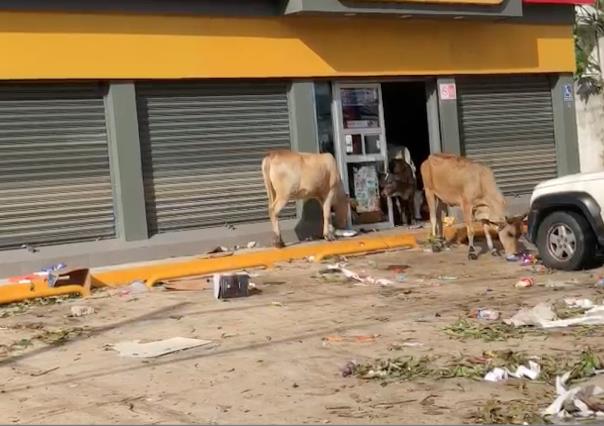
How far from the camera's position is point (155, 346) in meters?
8.56

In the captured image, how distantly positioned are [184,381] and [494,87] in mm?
12872

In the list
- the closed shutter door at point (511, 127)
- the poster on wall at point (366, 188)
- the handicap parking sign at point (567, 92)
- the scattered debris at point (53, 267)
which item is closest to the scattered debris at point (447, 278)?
the poster on wall at point (366, 188)

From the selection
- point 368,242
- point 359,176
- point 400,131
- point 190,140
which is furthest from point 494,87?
point 190,140

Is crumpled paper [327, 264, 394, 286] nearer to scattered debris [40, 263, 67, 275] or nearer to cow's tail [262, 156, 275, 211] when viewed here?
cow's tail [262, 156, 275, 211]

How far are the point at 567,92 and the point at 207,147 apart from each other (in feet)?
27.4

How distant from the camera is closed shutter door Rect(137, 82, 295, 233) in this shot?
14719mm

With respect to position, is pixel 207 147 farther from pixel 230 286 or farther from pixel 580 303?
pixel 580 303

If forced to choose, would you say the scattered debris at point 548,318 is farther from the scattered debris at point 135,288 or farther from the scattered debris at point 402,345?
the scattered debris at point 135,288

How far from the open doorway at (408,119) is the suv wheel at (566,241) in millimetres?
6020

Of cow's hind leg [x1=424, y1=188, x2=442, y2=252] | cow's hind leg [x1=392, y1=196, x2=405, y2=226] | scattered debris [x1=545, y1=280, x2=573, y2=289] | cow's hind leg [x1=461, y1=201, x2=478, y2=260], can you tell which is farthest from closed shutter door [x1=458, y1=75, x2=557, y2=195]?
scattered debris [x1=545, y1=280, x2=573, y2=289]

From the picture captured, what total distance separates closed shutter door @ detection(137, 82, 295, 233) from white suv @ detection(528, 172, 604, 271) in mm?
4987

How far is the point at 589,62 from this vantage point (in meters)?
25.9

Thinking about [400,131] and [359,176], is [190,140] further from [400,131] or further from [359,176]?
[400,131]

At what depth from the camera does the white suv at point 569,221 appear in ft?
37.7
